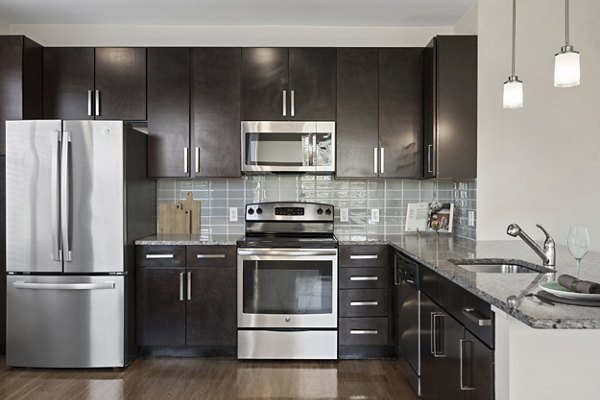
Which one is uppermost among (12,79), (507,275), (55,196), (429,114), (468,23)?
(468,23)

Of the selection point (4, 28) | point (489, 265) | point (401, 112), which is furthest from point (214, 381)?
point (4, 28)

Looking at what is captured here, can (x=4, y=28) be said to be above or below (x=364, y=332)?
above

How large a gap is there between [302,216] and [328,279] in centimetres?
66

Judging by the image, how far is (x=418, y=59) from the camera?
3.77 m

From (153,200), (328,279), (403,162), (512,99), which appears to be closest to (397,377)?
(328,279)

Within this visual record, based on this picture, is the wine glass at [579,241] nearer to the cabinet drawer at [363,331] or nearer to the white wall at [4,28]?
the cabinet drawer at [363,331]

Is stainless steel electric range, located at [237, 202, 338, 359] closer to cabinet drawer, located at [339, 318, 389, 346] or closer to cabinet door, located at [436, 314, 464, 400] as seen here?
cabinet drawer, located at [339, 318, 389, 346]

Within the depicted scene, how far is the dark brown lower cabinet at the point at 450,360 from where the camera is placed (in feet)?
5.74

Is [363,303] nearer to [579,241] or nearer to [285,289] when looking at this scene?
[285,289]

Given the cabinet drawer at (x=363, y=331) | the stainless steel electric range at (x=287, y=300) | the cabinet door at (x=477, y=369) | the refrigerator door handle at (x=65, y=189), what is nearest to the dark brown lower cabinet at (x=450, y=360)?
the cabinet door at (x=477, y=369)

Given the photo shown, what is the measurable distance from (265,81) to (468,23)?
1.59 m

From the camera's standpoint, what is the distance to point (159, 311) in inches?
139

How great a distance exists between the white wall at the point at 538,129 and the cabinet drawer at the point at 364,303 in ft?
2.73

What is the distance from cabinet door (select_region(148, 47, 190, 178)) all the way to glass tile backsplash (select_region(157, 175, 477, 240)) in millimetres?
373
